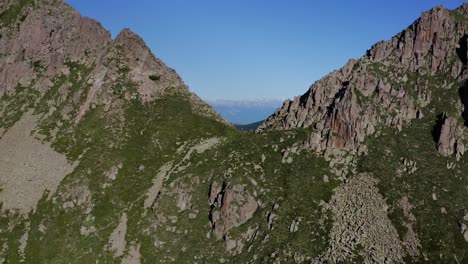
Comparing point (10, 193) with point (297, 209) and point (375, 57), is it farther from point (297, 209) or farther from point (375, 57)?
point (375, 57)

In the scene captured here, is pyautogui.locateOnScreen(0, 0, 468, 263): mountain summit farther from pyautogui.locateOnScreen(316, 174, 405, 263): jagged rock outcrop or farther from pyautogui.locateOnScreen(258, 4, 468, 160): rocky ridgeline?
pyautogui.locateOnScreen(258, 4, 468, 160): rocky ridgeline

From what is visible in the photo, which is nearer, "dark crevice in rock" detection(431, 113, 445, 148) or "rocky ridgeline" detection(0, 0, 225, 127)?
"dark crevice in rock" detection(431, 113, 445, 148)

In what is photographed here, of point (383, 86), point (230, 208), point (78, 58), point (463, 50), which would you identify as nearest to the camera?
point (230, 208)

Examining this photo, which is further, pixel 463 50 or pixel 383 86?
pixel 463 50

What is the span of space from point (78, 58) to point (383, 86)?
114m

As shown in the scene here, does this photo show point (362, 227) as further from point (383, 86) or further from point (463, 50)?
point (463, 50)

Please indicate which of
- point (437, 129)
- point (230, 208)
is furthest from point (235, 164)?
point (437, 129)

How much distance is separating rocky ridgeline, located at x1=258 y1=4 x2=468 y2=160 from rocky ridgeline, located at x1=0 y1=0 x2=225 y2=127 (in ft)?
121

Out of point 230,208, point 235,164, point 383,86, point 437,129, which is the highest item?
point 383,86

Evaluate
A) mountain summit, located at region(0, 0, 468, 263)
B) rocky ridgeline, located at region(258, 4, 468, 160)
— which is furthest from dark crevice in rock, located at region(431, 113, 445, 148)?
rocky ridgeline, located at region(258, 4, 468, 160)

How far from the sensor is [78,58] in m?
150

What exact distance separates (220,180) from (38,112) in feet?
240

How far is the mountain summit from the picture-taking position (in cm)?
8719

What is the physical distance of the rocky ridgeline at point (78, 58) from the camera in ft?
447
